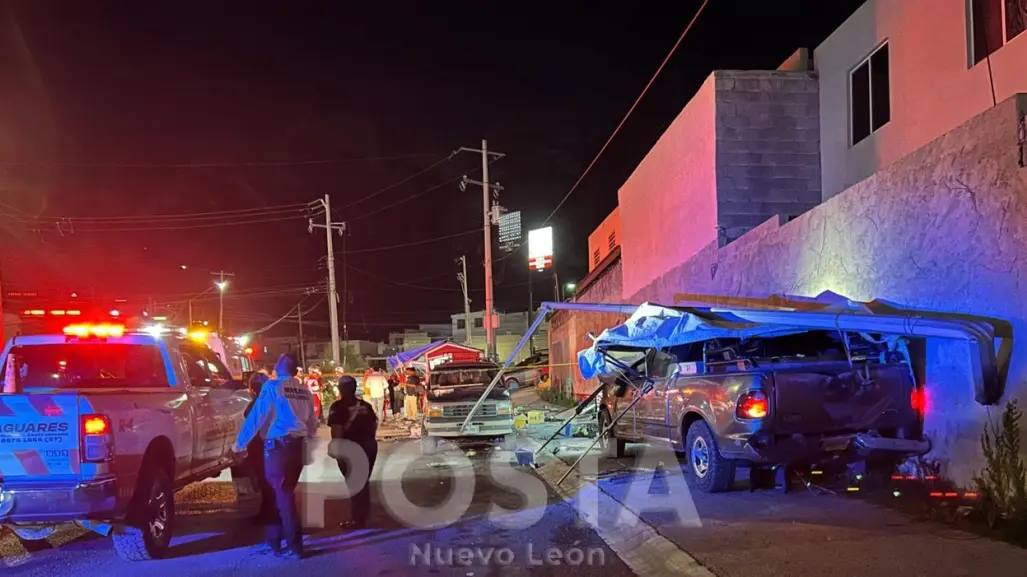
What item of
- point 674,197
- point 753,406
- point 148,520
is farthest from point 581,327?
point 148,520

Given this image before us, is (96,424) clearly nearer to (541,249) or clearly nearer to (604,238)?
(604,238)

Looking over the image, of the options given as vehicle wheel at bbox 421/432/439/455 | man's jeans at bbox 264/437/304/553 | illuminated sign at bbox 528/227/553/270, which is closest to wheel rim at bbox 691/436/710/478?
man's jeans at bbox 264/437/304/553

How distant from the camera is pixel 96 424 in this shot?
18.1ft

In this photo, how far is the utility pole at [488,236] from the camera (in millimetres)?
26031

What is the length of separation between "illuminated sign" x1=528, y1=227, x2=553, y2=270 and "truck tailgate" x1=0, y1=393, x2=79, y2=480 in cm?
3465

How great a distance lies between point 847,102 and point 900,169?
5667mm

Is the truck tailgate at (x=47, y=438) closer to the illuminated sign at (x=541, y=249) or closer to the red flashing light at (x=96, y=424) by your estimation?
the red flashing light at (x=96, y=424)

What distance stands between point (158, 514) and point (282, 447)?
3.87ft

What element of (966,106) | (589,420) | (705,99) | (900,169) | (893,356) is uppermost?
(705,99)

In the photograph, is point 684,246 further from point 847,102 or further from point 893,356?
point 893,356

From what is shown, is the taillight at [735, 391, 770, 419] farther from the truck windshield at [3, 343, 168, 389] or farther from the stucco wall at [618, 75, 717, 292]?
the stucco wall at [618, 75, 717, 292]

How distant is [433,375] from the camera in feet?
50.7

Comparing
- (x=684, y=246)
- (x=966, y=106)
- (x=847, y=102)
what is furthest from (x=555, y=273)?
(x=966, y=106)

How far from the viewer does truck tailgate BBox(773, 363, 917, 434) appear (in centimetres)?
718
